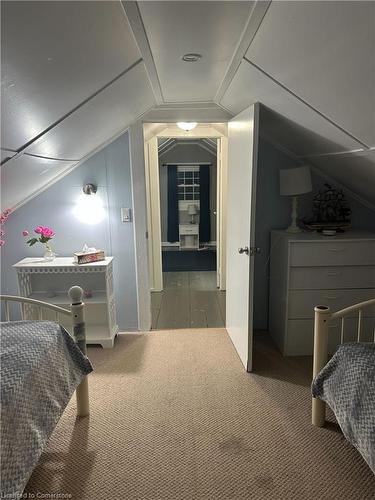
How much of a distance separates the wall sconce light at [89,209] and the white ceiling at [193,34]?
1.28 metres

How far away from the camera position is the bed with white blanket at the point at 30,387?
3.92 ft

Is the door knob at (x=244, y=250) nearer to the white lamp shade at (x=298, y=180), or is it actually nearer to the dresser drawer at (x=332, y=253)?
the dresser drawer at (x=332, y=253)

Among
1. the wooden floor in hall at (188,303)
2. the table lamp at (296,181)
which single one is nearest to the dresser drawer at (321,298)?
the table lamp at (296,181)

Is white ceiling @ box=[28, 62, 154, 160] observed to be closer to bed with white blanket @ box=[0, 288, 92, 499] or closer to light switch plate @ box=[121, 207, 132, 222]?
light switch plate @ box=[121, 207, 132, 222]

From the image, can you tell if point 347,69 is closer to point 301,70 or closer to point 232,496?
point 301,70

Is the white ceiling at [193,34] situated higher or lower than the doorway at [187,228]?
higher

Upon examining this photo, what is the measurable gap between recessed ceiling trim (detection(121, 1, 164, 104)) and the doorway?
192 cm

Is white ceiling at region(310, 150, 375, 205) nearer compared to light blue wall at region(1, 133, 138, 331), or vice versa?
white ceiling at region(310, 150, 375, 205)

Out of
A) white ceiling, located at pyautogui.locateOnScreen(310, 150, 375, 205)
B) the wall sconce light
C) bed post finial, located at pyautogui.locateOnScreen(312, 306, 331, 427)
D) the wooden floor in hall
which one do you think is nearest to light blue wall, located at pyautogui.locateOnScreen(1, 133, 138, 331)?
the wall sconce light

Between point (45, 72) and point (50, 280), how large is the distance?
2187mm

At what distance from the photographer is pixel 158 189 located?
4156 millimetres

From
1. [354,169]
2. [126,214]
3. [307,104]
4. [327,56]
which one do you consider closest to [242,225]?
[354,169]

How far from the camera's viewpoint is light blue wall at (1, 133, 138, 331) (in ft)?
9.61

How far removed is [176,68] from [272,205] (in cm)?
158
